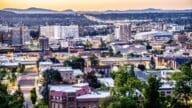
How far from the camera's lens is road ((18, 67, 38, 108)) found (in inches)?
462

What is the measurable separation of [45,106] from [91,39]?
17.2m

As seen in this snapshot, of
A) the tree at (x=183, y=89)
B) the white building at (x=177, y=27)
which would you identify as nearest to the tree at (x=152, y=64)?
the tree at (x=183, y=89)

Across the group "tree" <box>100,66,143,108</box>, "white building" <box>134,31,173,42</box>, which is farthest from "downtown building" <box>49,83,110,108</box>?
"white building" <box>134,31,173,42</box>

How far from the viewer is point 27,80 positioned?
13250 mm

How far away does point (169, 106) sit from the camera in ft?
20.3

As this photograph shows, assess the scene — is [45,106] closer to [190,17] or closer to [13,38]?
[13,38]

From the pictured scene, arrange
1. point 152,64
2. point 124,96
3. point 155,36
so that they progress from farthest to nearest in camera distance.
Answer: point 155,36, point 152,64, point 124,96

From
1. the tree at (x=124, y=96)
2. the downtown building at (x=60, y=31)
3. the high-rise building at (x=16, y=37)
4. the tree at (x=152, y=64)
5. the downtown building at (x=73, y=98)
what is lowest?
the downtown building at (x=60, y=31)

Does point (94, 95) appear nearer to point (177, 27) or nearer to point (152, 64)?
point (152, 64)

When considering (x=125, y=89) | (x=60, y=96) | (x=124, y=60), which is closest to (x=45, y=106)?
(x=60, y=96)

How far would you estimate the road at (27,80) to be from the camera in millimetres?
11735

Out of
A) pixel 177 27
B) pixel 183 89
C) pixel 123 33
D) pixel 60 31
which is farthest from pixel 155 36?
pixel 183 89

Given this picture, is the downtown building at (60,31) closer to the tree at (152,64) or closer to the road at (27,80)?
the tree at (152,64)

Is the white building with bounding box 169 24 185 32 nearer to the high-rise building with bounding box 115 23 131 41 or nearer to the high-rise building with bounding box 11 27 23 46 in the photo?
the high-rise building with bounding box 115 23 131 41
